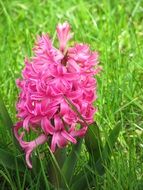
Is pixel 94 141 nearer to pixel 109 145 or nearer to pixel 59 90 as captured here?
pixel 109 145

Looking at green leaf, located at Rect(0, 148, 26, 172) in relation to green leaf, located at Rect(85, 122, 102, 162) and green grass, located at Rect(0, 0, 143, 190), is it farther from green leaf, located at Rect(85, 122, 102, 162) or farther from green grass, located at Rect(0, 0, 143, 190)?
green leaf, located at Rect(85, 122, 102, 162)

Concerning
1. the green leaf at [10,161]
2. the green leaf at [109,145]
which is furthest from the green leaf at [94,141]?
the green leaf at [10,161]

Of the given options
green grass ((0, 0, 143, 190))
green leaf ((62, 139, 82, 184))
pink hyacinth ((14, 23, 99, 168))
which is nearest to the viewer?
pink hyacinth ((14, 23, 99, 168))

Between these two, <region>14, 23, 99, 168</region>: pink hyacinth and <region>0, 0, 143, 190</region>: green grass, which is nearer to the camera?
<region>14, 23, 99, 168</region>: pink hyacinth

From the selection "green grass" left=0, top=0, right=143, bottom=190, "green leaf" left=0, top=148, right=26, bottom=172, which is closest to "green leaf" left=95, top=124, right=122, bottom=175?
"green grass" left=0, top=0, right=143, bottom=190

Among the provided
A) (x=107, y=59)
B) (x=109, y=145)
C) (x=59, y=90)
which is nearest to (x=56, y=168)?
(x=109, y=145)

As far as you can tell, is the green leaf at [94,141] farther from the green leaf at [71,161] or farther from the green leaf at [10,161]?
the green leaf at [10,161]
